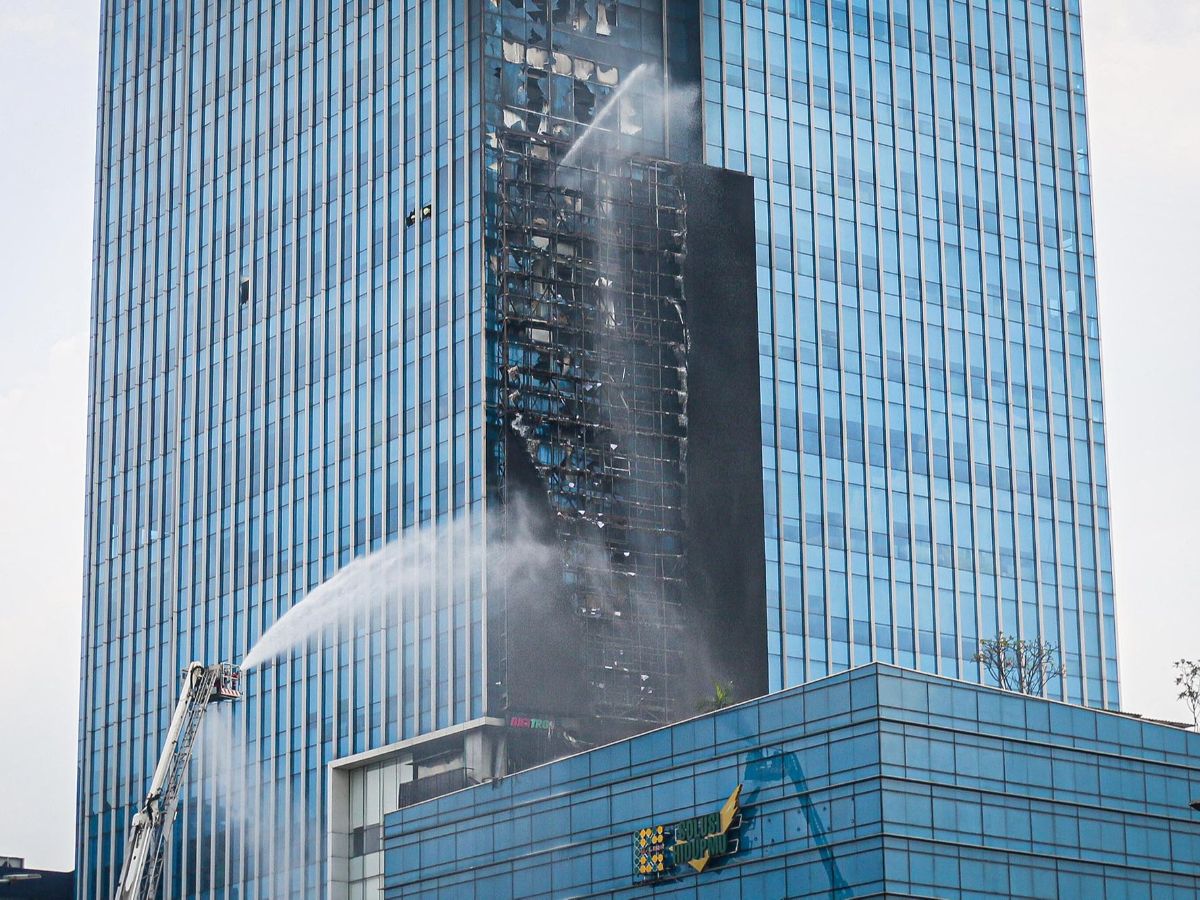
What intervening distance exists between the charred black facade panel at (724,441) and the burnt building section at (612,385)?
12cm

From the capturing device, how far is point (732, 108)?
13925cm

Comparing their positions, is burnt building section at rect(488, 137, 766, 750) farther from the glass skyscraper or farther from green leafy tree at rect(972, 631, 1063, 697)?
green leafy tree at rect(972, 631, 1063, 697)

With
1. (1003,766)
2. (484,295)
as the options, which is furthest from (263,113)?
(1003,766)

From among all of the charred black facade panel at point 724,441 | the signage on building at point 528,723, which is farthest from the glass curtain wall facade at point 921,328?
the signage on building at point 528,723

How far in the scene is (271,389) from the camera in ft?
478

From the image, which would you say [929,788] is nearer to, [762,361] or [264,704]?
[762,361]

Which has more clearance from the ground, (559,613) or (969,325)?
(969,325)

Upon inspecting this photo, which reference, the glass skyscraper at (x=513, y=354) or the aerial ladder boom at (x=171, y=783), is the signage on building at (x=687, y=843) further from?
the aerial ladder boom at (x=171, y=783)

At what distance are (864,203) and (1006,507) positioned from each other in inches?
794

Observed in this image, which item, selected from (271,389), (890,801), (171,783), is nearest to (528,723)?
(171,783)

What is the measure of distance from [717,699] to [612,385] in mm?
19690

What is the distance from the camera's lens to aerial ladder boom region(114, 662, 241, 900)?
352 feet

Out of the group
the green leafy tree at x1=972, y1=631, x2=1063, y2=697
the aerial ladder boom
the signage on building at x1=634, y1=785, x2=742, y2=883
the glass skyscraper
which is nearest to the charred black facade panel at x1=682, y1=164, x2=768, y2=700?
the glass skyscraper

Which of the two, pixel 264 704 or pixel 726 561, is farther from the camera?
pixel 264 704
